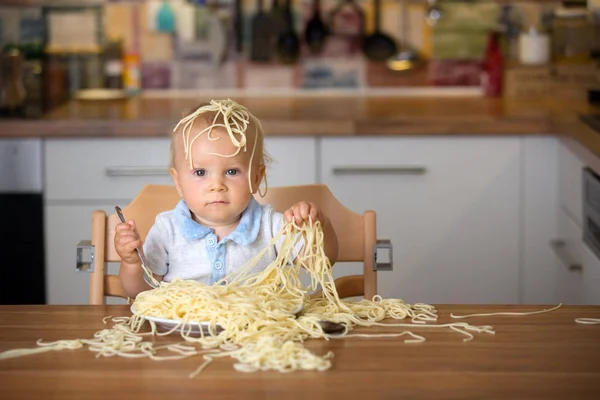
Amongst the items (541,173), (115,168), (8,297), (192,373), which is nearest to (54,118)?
(115,168)

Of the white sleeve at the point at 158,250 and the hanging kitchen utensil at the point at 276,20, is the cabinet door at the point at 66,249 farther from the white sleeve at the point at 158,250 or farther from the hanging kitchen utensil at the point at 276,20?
the white sleeve at the point at 158,250

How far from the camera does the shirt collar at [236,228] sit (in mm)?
1696

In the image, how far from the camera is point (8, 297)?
2.99 m

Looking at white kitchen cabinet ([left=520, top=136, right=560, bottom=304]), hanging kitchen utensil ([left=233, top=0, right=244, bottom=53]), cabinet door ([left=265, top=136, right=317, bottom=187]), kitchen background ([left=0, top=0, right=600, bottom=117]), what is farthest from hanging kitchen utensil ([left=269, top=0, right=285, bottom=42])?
white kitchen cabinet ([left=520, top=136, right=560, bottom=304])

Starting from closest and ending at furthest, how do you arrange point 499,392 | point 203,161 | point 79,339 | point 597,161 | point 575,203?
1. point 499,392
2. point 79,339
3. point 203,161
4. point 597,161
5. point 575,203

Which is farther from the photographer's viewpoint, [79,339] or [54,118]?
[54,118]

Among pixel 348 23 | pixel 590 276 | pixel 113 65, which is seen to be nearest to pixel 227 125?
pixel 590 276

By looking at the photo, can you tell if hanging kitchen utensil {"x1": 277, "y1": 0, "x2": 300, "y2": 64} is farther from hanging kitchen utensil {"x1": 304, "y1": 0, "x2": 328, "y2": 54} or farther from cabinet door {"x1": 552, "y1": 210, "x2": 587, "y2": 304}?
cabinet door {"x1": 552, "y1": 210, "x2": 587, "y2": 304}

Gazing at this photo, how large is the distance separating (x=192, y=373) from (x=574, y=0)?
2.58m

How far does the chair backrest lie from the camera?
70.8 inches

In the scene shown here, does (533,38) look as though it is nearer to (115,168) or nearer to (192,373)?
(115,168)

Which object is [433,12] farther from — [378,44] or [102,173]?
[102,173]

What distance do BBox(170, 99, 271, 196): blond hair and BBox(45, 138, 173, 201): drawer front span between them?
1.26 meters

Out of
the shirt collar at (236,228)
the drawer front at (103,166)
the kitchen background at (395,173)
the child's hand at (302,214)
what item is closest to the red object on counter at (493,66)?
the kitchen background at (395,173)
